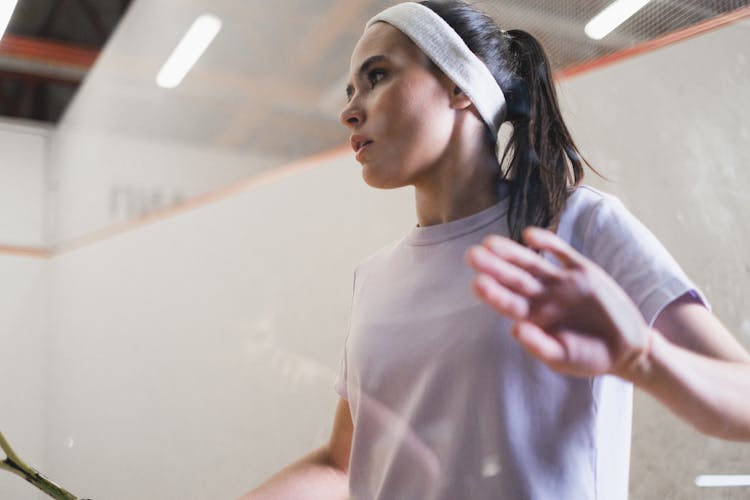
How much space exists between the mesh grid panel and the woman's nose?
125 millimetres

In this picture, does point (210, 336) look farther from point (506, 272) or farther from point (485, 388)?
point (506, 272)

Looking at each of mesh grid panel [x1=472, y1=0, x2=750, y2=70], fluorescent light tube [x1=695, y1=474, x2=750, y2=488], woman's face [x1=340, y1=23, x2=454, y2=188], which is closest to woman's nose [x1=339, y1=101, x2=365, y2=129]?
woman's face [x1=340, y1=23, x2=454, y2=188]

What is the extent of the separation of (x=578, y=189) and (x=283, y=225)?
0.41 metres

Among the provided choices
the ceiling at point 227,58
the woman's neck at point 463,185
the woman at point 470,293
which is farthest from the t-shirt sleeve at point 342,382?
the ceiling at point 227,58

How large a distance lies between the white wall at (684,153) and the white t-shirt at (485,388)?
4.4 inches

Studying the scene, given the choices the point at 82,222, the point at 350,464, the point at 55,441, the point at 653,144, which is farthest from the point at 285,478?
the point at 653,144

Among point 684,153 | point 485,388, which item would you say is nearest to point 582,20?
point 684,153

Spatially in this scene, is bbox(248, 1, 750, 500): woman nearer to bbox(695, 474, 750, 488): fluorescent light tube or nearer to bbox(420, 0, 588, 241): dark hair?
bbox(420, 0, 588, 241): dark hair

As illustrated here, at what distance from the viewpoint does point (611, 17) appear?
0.64m

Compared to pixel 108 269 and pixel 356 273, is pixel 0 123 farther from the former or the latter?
pixel 356 273

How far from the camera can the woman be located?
1.49ft

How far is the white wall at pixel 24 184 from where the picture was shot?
677 mm

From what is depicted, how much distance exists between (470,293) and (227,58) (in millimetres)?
598

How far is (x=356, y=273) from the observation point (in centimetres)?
64
